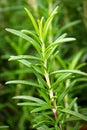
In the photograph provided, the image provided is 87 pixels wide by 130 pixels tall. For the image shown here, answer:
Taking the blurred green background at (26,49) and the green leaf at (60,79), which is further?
the blurred green background at (26,49)

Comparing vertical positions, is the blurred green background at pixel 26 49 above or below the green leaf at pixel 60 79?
above

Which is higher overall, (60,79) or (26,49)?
(26,49)

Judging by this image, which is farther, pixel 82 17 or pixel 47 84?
pixel 82 17

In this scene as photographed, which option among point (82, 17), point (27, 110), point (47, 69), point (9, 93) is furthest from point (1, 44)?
point (47, 69)

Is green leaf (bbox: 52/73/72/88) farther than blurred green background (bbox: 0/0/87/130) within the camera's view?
No

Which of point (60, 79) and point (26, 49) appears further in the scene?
point (26, 49)

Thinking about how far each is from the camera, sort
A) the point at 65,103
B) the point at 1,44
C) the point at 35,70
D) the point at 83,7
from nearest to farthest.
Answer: the point at 35,70 < the point at 65,103 < the point at 83,7 < the point at 1,44

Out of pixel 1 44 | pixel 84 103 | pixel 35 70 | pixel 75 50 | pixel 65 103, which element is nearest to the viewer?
pixel 35 70

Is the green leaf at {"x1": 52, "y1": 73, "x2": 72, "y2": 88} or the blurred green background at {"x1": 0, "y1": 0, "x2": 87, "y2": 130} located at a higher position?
the blurred green background at {"x1": 0, "y1": 0, "x2": 87, "y2": 130}

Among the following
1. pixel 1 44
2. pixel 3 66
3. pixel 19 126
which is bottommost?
pixel 19 126

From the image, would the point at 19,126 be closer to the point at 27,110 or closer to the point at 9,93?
the point at 27,110

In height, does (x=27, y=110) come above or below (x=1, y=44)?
below
